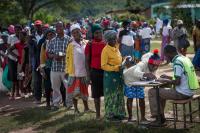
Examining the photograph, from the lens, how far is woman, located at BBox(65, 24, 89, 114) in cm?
955

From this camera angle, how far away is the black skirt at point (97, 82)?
29.9 feet

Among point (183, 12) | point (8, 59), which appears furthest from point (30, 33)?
point (183, 12)

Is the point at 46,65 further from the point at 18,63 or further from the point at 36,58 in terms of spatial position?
the point at 18,63

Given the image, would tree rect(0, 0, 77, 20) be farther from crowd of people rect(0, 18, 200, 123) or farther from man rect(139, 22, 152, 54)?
crowd of people rect(0, 18, 200, 123)

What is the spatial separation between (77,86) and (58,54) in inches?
35.9

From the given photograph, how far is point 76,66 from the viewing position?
9.55 m

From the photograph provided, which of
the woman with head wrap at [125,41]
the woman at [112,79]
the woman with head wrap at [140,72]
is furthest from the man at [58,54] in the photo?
the woman with head wrap at [125,41]

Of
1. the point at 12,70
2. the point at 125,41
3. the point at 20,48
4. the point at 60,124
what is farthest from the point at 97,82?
the point at 125,41

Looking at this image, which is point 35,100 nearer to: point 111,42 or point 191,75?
point 111,42

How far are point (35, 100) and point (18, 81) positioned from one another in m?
0.93

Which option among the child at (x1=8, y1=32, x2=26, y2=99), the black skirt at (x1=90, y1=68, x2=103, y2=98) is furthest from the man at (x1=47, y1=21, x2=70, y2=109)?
the child at (x1=8, y1=32, x2=26, y2=99)

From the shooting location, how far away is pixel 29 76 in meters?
12.4

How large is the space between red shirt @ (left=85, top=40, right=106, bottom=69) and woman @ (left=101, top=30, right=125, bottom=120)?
28 cm

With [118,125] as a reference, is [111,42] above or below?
above
